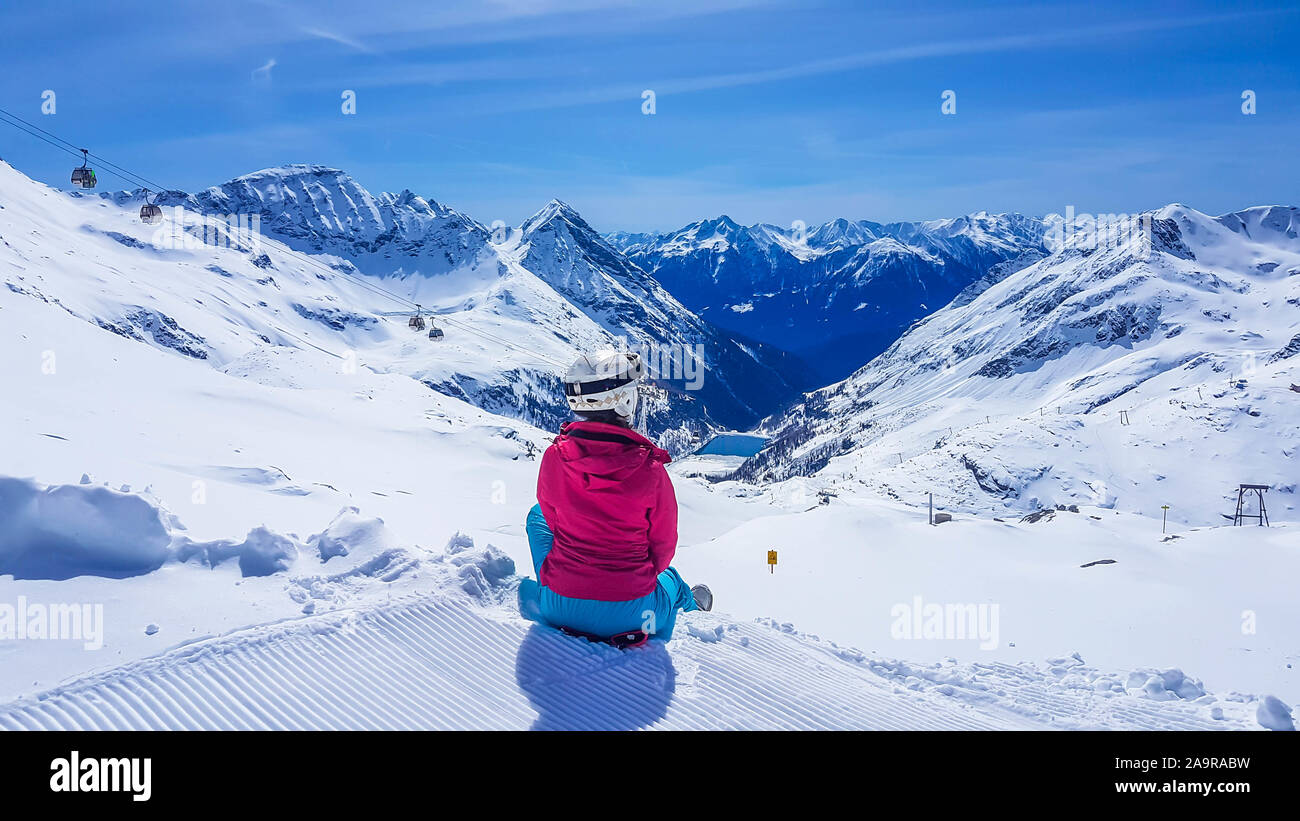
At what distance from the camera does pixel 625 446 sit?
5902mm

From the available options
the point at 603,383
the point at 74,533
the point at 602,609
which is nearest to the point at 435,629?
the point at 602,609

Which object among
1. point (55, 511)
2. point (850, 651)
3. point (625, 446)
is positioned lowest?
point (850, 651)

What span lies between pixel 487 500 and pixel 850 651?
22.9 meters

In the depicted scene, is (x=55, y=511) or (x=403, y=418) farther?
(x=403, y=418)

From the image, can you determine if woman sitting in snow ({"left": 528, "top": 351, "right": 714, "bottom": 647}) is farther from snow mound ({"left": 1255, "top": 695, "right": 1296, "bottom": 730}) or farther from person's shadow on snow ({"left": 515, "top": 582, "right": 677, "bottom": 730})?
snow mound ({"left": 1255, "top": 695, "right": 1296, "bottom": 730})

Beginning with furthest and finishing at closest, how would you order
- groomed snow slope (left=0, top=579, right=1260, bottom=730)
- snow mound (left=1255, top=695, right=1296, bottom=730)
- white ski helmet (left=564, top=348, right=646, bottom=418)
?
white ski helmet (left=564, top=348, right=646, bottom=418) → snow mound (left=1255, top=695, right=1296, bottom=730) → groomed snow slope (left=0, top=579, right=1260, bottom=730)

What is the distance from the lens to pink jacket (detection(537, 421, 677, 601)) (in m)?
5.91

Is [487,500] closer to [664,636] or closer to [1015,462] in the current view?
[664,636]

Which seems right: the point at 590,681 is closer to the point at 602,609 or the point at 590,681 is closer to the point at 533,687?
the point at 533,687

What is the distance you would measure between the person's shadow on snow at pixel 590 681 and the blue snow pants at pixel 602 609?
0.14m

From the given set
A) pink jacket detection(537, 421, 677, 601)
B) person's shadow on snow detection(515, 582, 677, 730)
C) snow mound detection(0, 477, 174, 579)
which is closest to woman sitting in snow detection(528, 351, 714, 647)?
pink jacket detection(537, 421, 677, 601)

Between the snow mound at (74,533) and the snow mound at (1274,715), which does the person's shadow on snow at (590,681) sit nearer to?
the snow mound at (74,533)
